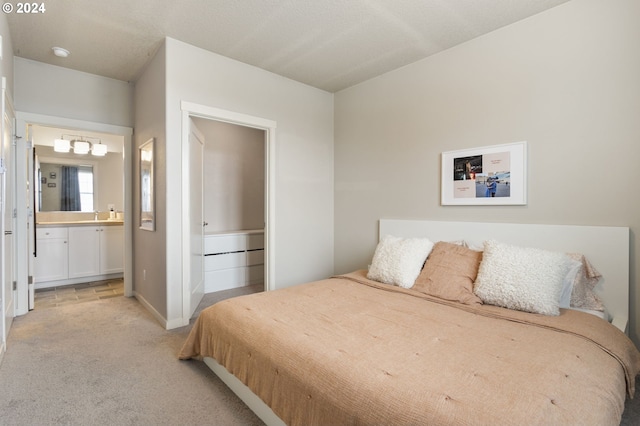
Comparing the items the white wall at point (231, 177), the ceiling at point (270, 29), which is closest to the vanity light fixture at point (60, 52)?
the ceiling at point (270, 29)

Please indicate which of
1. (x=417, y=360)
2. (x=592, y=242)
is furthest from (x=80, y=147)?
(x=592, y=242)

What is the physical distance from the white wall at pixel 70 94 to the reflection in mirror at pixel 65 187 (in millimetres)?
2108

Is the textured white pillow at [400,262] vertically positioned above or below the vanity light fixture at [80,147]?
below

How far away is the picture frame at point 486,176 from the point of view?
2543 mm

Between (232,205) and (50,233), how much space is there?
241cm

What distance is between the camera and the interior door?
10.2ft

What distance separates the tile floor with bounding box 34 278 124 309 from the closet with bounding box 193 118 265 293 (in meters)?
1.26

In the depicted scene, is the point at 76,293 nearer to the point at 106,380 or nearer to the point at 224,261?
the point at 224,261

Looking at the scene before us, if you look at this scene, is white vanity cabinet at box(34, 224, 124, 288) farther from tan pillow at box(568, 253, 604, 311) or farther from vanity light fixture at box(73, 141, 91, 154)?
tan pillow at box(568, 253, 604, 311)

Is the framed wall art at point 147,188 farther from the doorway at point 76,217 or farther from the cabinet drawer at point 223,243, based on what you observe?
the doorway at point 76,217

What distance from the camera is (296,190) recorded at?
3812 mm

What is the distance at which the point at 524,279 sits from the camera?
1987 millimetres

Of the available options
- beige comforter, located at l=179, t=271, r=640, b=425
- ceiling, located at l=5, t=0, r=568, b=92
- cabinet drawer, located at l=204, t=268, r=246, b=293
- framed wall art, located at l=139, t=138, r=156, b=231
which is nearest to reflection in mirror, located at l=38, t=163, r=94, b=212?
ceiling, located at l=5, t=0, r=568, b=92

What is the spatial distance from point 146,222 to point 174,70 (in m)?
1.56
